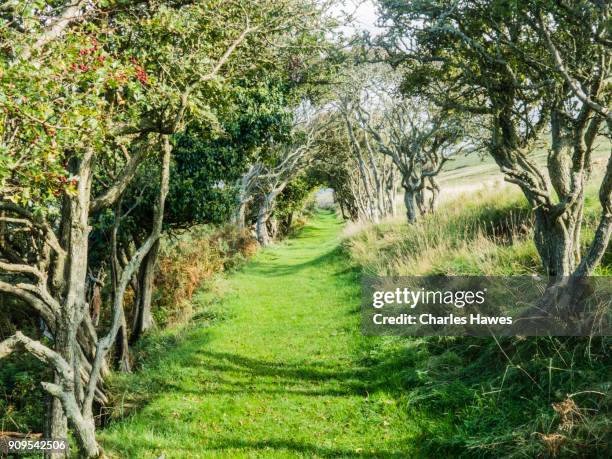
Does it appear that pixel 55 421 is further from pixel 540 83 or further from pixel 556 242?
pixel 540 83

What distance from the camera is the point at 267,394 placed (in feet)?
26.9

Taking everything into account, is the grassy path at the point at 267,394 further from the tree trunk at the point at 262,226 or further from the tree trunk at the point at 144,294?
the tree trunk at the point at 262,226

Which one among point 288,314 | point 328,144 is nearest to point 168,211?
point 288,314

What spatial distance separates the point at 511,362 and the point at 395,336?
10.3ft

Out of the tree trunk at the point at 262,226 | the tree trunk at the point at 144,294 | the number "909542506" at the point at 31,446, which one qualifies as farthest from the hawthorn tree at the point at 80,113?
the tree trunk at the point at 262,226

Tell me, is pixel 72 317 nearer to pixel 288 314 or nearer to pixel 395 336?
pixel 395 336

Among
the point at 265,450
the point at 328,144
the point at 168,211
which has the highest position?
the point at 328,144

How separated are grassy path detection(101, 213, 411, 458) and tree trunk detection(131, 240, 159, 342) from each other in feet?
5.95

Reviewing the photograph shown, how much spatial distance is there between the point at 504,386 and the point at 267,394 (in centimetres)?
377

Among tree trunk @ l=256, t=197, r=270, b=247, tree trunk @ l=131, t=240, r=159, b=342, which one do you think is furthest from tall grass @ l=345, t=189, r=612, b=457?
tree trunk @ l=256, t=197, r=270, b=247

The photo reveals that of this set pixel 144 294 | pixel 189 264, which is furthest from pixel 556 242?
pixel 189 264

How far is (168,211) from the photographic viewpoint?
44.0 feet

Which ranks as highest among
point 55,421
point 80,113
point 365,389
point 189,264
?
point 80,113

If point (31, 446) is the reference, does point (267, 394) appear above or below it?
below
